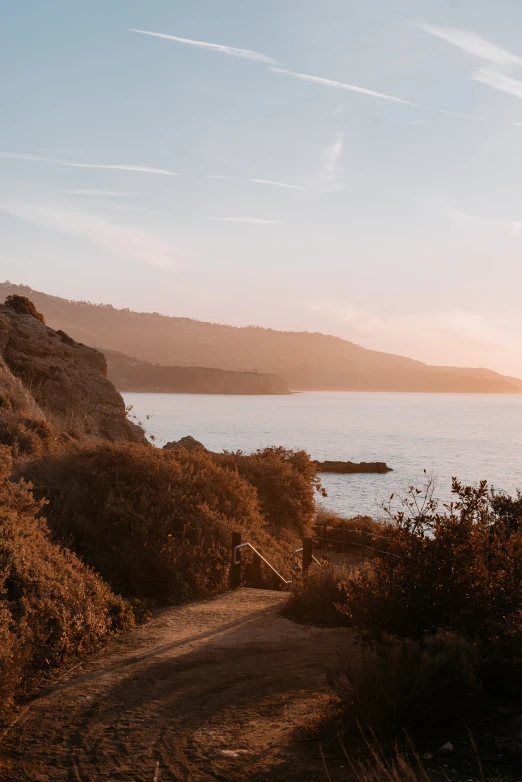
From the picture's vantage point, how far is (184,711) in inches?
263

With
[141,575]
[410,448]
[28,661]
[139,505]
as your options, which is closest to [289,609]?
[141,575]

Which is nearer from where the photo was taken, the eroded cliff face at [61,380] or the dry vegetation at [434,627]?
the dry vegetation at [434,627]

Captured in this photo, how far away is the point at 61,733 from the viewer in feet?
20.5

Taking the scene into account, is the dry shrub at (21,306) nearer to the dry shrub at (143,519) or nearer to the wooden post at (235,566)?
the dry shrub at (143,519)

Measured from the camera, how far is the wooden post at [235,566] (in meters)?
12.9

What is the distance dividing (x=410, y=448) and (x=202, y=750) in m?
92.0

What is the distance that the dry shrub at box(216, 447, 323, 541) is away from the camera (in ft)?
65.5

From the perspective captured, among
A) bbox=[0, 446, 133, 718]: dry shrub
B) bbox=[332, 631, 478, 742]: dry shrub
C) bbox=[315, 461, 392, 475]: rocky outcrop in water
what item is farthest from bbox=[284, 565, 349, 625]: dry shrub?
bbox=[315, 461, 392, 475]: rocky outcrop in water

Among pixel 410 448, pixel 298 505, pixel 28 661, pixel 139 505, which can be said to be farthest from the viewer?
pixel 410 448

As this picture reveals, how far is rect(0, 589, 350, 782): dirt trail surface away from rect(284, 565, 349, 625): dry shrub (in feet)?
1.91

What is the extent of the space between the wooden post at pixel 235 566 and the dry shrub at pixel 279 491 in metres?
6.16

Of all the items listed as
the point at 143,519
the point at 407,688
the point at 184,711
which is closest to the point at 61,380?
the point at 143,519

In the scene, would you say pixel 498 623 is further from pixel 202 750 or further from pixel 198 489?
pixel 198 489

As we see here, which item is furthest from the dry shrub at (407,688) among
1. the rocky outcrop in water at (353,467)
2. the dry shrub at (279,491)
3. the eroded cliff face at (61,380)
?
the rocky outcrop in water at (353,467)
